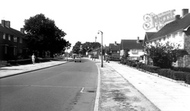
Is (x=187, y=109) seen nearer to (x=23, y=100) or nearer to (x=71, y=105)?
(x=71, y=105)

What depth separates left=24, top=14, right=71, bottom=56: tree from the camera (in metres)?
53.0

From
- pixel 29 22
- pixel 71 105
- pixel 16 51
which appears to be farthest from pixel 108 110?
pixel 29 22

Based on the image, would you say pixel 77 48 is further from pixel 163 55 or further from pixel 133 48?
pixel 163 55

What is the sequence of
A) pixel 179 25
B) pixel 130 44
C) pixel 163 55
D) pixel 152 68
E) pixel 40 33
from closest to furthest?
1. pixel 152 68
2. pixel 163 55
3. pixel 179 25
4. pixel 40 33
5. pixel 130 44

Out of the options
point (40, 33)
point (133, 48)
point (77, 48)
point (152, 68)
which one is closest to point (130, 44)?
point (133, 48)

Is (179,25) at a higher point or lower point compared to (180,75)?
higher

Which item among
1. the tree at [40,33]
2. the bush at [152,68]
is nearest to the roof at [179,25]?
the bush at [152,68]

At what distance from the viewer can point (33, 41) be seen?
53.0 metres

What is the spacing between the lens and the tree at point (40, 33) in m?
53.0

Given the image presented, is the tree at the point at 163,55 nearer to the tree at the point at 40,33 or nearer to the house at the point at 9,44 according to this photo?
the house at the point at 9,44

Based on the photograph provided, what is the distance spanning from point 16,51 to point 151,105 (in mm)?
46889

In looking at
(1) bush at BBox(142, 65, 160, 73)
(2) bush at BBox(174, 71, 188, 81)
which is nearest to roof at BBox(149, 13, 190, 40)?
(1) bush at BBox(142, 65, 160, 73)

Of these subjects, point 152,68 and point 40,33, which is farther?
point 40,33

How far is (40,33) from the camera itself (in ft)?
179
